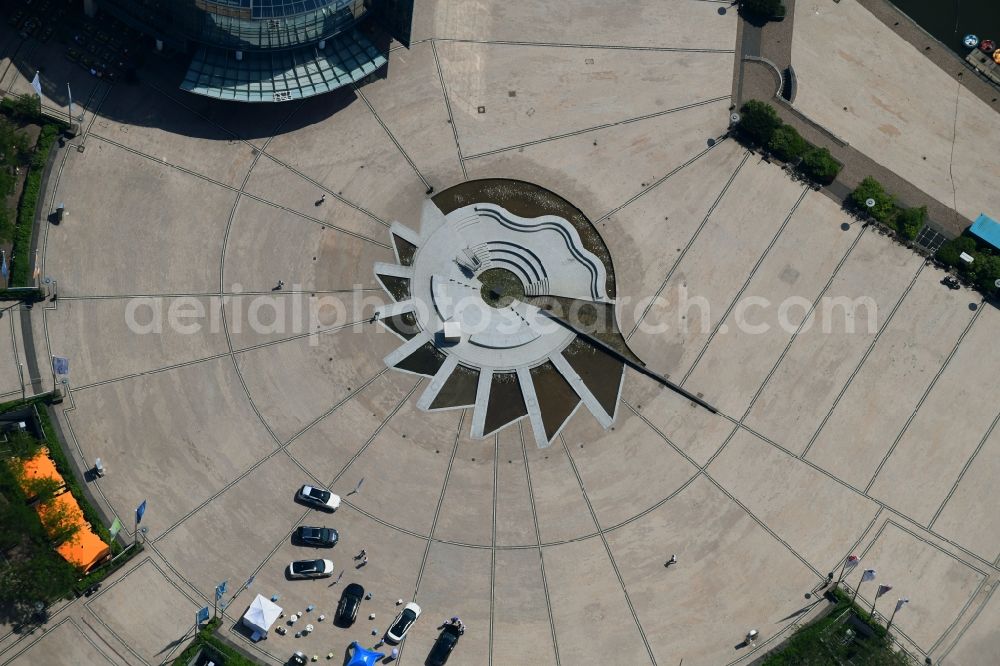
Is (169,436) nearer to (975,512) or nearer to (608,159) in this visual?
(608,159)

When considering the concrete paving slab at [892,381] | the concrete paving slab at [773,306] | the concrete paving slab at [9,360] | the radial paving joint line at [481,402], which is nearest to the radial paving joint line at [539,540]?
the radial paving joint line at [481,402]

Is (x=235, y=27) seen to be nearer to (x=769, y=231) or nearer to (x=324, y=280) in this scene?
(x=324, y=280)

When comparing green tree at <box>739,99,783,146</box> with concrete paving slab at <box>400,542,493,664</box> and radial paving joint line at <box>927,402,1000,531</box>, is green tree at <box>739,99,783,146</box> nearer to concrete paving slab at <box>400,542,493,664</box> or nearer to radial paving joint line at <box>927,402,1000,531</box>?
radial paving joint line at <box>927,402,1000,531</box>

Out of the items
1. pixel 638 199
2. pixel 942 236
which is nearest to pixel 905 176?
pixel 942 236

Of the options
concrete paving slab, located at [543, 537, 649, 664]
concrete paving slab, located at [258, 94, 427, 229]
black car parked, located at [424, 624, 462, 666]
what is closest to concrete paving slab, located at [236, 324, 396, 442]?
concrete paving slab, located at [258, 94, 427, 229]

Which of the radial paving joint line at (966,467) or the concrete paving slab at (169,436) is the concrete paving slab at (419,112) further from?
the radial paving joint line at (966,467)

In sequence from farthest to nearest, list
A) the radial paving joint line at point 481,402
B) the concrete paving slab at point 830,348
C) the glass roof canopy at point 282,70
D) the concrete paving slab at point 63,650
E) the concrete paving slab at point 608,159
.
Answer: the concrete paving slab at point 608,159, the concrete paving slab at point 830,348, the radial paving joint line at point 481,402, the glass roof canopy at point 282,70, the concrete paving slab at point 63,650
